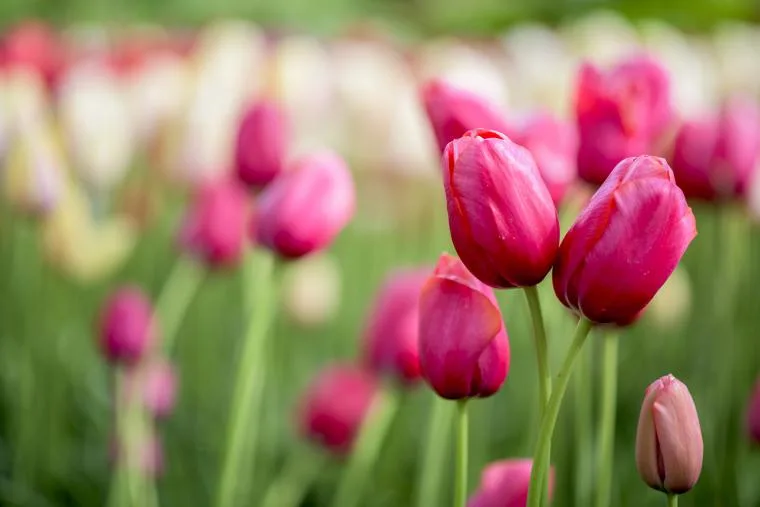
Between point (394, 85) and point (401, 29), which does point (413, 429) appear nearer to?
point (394, 85)

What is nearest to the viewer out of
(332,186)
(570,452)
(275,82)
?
(332,186)

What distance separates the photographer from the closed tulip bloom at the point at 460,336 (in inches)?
13.6

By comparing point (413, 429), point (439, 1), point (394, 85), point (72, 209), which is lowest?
point (413, 429)

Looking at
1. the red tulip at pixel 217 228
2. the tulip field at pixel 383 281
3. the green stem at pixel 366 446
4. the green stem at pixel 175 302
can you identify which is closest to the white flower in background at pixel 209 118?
the tulip field at pixel 383 281

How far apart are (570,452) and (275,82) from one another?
29.4 inches

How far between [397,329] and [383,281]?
1.62 feet

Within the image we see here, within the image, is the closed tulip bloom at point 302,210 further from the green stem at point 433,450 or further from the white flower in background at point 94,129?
the white flower in background at point 94,129

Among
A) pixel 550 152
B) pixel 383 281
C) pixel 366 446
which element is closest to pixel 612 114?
pixel 550 152

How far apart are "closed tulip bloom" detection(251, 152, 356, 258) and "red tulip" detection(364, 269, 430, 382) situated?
0.07 meters

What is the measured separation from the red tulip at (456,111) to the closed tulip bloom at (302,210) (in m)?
0.11

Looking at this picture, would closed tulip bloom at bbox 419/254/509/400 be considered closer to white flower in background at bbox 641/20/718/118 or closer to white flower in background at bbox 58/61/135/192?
white flower in background at bbox 641/20/718/118

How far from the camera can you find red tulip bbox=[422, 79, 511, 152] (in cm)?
43

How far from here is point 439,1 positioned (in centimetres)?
516

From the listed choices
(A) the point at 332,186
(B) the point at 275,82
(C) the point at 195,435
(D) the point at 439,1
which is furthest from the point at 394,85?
(D) the point at 439,1
